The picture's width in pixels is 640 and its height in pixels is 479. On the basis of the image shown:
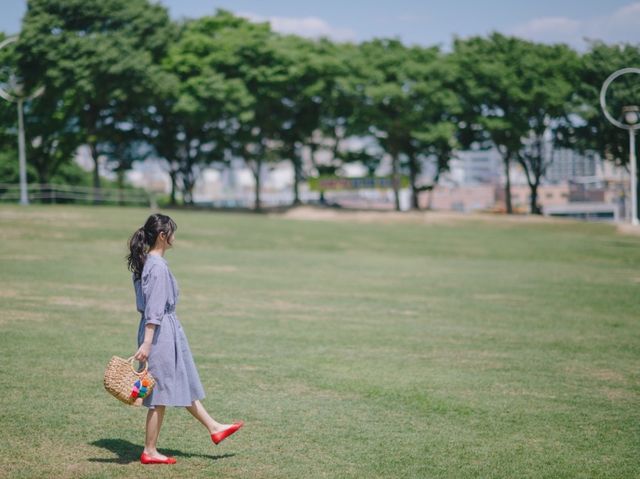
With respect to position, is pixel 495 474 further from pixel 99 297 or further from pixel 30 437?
pixel 99 297

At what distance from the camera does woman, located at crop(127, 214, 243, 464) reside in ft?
21.9

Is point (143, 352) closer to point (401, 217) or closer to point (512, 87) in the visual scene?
point (401, 217)

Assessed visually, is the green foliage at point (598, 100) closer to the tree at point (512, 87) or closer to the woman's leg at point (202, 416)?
the tree at point (512, 87)

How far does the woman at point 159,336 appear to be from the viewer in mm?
6672

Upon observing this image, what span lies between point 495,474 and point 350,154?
51.0 meters

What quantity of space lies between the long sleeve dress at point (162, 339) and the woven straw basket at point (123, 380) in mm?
110

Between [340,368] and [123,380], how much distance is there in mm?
4980

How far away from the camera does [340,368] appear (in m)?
11.1

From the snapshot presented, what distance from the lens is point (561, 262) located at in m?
29.4

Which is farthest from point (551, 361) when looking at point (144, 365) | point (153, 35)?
point (153, 35)

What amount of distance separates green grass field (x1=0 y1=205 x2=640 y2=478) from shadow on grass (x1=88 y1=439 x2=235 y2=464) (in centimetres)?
3

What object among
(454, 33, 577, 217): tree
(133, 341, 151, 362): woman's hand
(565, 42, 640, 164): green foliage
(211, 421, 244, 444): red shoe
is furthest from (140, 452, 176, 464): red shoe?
(454, 33, 577, 217): tree

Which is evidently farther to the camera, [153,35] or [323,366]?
[153,35]

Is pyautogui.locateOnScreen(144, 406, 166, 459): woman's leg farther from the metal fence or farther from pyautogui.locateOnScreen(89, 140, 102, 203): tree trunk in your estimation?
pyautogui.locateOnScreen(89, 140, 102, 203): tree trunk
